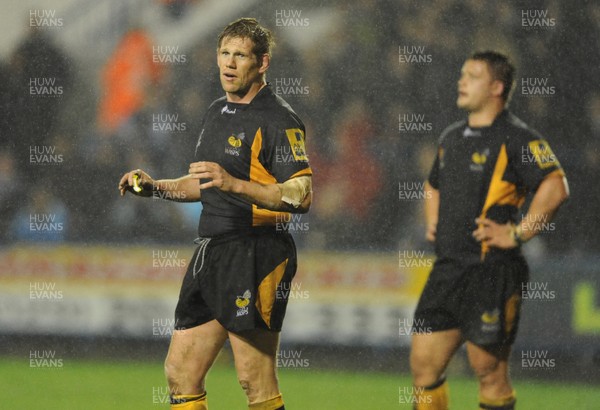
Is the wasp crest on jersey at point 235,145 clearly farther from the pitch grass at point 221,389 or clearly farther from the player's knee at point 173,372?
the pitch grass at point 221,389

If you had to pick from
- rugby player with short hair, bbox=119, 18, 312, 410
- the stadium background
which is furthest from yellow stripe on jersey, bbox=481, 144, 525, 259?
rugby player with short hair, bbox=119, 18, 312, 410

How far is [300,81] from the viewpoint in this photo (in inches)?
256

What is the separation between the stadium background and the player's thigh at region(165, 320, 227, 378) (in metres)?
1.96

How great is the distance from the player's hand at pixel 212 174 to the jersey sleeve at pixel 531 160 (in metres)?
1.87

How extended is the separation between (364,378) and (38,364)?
6.81ft

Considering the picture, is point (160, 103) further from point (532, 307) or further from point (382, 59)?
point (532, 307)

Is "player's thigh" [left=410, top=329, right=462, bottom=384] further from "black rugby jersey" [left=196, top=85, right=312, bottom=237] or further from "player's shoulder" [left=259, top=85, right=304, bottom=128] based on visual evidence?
"player's shoulder" [left=259, top=85, right=304, bottom=128]

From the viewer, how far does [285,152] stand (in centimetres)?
425

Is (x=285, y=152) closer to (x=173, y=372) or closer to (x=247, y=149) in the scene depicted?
(x=247, y=149)

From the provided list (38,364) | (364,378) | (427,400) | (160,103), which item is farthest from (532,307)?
(38,364)

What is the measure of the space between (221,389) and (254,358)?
7.18 feet

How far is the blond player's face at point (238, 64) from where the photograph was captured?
4.42 m

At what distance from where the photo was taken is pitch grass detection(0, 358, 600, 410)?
19.9 ft

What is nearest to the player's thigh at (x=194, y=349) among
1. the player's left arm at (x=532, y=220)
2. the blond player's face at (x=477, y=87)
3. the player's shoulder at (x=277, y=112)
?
the player's shoulder at (x=277, y=112)
